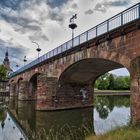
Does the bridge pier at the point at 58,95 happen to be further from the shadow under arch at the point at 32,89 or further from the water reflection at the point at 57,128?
the shadow under arch at the point at 32,89

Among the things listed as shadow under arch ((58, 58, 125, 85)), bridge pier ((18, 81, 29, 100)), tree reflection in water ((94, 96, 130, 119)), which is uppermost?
shadow under arch ((58, 58, 125, 85))

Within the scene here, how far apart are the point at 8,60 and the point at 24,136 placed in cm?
12197

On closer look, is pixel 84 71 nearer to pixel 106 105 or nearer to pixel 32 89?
pixel 106 105

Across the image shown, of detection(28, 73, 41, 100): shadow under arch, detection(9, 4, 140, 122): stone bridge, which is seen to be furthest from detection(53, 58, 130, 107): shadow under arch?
Answer: detection(28, 73, 41, 100): shadow under arch


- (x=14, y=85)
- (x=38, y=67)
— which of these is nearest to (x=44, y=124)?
(x=38, y=67)

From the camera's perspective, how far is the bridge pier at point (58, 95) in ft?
89.7

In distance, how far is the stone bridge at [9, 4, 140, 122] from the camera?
1513cm

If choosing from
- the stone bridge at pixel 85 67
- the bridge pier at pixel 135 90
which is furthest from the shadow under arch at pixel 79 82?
the bridge pier at pixel 135 90

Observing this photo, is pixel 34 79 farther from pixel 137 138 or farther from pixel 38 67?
pixel 137 138

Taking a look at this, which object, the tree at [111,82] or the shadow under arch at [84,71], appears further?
the tree at [111,82]

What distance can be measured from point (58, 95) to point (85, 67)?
5.04 m

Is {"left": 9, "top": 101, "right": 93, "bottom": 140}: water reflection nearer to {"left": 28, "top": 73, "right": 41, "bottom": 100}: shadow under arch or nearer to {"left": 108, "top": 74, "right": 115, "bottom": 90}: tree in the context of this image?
{"left": 28, "top": 73, "right": 41, "bottom": 100}: shadow under arch

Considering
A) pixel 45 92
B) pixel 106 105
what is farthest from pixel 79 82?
pixel 106 105

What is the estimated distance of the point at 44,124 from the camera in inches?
771
